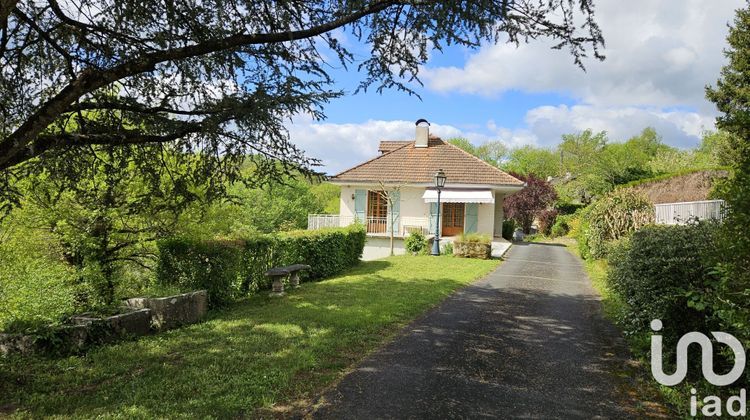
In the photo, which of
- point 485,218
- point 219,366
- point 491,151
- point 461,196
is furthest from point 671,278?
point 491,151

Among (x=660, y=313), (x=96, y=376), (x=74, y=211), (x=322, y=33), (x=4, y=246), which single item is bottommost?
(x=96, y=376)

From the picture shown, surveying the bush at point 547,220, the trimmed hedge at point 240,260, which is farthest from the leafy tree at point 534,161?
the trimmed hedge at point 240,260

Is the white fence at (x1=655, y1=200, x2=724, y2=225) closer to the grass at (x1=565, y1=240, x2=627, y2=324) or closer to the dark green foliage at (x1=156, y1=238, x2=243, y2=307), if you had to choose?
the grass at (x1=565, y1=240, x2=627, y2=324)

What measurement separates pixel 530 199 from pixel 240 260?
33573 mm

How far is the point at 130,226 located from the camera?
7.82 metres

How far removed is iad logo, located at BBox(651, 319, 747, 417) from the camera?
421 centimetres

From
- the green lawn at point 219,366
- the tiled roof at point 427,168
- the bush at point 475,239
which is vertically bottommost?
the green lawn at point 219,366

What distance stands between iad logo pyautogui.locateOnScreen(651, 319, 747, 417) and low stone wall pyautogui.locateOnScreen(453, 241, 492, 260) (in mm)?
12383

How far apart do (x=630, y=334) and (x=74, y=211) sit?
899cm

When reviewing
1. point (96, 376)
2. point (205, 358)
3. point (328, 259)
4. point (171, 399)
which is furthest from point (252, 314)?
point (328, 259)

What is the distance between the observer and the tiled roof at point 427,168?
2555cm

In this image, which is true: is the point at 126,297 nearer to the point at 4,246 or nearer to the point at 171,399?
the point at 4,246

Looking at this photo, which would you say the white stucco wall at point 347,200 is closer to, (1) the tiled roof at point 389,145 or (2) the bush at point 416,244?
(1) the tiled roof at point 389,145

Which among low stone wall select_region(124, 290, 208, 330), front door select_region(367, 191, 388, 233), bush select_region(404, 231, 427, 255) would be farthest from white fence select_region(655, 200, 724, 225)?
front door select_region(367, 191, 388, 233)
